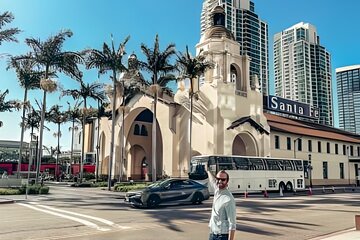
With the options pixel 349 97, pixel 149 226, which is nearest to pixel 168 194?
pixel 149 226

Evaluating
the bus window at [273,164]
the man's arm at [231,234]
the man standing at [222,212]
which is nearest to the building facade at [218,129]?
the bus window at [273,164]

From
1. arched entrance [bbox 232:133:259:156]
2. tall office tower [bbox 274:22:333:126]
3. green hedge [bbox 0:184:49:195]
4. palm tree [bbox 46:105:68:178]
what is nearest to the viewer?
green hedge [bbox 0:184:49:195]

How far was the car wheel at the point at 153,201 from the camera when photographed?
61.8ft

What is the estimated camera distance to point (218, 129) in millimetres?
39031

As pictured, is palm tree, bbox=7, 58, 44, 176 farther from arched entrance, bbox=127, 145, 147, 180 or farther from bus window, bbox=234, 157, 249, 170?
arched entrance, bbox=127, 145, 147, 180

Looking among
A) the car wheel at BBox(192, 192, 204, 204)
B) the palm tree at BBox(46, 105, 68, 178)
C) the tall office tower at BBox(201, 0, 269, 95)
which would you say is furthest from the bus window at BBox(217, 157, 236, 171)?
the tall office tower at BBox(201, 0, 269, 95)

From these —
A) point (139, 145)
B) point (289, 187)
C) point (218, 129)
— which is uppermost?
point (218, 129)

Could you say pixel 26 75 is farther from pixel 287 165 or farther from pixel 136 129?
pixel 287 165

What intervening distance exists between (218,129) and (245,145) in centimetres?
587

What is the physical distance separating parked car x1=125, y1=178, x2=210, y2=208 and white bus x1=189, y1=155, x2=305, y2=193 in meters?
6.09

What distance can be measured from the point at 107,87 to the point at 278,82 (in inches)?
2538

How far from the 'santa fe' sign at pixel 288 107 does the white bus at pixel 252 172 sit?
59.0 feet

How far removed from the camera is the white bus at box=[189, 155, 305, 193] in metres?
28.5

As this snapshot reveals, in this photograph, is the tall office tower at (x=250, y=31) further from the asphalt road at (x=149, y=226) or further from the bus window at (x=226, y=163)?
the asphalt road at (x=149, y=226)
